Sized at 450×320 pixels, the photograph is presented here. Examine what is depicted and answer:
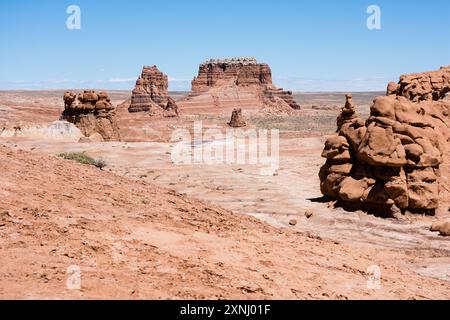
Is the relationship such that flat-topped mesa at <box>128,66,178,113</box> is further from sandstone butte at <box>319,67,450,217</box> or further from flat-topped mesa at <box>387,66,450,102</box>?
sandstone butte at <box>319,67,450,217</box>

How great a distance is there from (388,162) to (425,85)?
1186cm

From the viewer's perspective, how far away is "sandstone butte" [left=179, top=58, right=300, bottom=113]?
10300cm

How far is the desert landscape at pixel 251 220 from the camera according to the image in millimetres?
7047

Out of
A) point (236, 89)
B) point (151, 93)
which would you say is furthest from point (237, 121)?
point (236, 89)

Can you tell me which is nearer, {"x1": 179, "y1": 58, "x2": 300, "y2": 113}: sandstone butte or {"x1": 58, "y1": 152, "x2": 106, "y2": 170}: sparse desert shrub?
{"x1": 58, "y1": 152, "x2": 106, "y2": 170}: sparse desert shrub

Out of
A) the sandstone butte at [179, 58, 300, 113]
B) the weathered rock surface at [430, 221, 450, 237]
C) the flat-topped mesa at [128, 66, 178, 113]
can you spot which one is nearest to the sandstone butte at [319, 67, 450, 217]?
the weathered rock surface at [430, 221, 450, 237]

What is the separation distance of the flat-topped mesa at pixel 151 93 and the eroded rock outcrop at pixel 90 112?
38.9 m

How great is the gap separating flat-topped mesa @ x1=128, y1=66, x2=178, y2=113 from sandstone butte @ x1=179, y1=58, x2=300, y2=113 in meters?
15.4

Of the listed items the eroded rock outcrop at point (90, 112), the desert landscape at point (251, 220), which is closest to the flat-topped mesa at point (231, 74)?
the eroded rock outcrop at point (90, 112)

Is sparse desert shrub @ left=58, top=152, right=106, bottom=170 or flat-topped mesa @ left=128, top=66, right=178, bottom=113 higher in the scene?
flat-topped mesa @ left=128, top=66, right=178, bottom=113

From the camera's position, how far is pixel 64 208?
31.6 ft
